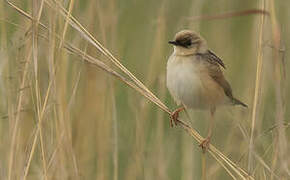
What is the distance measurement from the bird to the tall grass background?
0.15 metres

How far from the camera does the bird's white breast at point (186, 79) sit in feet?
13.3

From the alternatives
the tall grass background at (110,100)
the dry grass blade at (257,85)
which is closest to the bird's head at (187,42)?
the tall grass background at (110,100)

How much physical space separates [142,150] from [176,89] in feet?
1.47

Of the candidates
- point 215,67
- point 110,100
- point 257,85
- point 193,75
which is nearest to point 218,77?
point 215,67

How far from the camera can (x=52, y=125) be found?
11.3ft

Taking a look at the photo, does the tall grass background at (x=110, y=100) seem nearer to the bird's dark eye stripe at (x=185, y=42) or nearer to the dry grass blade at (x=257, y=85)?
the dry grass blade at (x=257, y=85)

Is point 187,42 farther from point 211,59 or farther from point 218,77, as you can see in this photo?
point 218,77

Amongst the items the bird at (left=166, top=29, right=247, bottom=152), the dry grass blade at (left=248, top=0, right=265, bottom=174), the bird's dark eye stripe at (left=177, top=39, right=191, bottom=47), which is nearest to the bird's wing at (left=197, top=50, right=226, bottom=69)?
the bird at (left=166, top=29, right=247, bottom=152)

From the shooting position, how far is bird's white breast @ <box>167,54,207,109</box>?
13.3 feet

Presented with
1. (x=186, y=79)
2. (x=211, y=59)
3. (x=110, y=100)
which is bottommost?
(x=110, y=100)

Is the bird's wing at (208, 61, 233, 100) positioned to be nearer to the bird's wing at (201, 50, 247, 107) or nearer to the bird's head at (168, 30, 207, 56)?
the bird's wing at (201, 50, 247, 107)

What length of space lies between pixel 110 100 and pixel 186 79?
469 millimetres

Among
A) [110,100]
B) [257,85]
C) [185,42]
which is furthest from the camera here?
[185,42]

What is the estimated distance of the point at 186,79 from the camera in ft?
13.3
